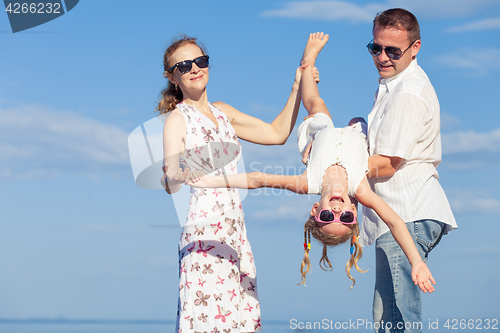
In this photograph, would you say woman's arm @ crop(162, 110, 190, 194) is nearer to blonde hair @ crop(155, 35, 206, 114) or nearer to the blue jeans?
blonde hair @ crop(155, 35, 206, 114)

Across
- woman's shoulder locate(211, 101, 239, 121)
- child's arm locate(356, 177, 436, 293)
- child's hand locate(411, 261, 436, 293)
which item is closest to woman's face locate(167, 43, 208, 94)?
woman's shoulder locate(211, 101, 239, 121)

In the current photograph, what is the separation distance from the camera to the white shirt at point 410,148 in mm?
4949

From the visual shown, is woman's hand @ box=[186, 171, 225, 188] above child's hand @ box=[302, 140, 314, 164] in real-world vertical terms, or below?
below

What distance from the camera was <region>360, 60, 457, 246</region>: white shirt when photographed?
4949mm

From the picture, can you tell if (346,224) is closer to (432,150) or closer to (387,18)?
(432,150)

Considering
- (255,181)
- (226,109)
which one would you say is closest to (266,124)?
(226,109)

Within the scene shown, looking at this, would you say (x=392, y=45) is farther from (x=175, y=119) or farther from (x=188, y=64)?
(x=175, y=119)

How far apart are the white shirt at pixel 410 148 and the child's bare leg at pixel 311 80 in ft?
3.00

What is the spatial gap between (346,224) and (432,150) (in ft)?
3.29

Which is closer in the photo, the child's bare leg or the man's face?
the man's face

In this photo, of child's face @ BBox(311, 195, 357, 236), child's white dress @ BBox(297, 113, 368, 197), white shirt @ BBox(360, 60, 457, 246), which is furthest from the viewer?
child's face @ BBox(311, 195, 357, 236)

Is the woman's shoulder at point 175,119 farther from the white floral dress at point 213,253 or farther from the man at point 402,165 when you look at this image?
the man at point 402,165

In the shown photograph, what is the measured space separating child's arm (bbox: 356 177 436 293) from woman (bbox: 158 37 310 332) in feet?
4.39

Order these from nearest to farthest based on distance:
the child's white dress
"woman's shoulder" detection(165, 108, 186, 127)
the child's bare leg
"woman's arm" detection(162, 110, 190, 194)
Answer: the child's white dress < "woman's arm" detection(162, 110, 190, 194) < "woman's shoulder" detection(165, 108, 186, 127) < the child's bare leg
